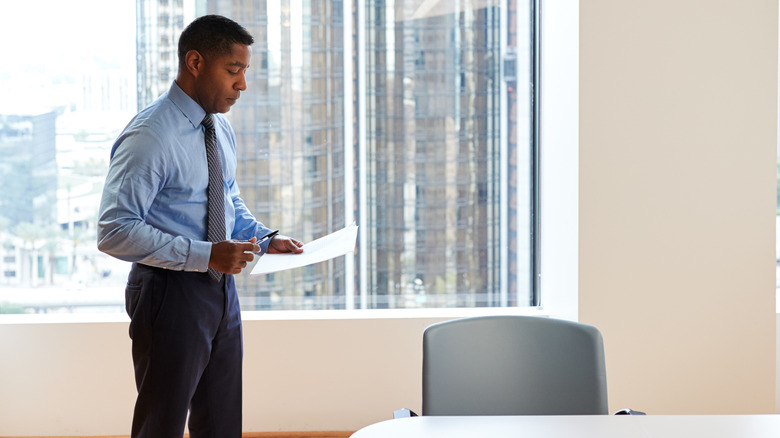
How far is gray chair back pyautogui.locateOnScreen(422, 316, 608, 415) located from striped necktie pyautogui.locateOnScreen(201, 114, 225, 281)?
2.38ft

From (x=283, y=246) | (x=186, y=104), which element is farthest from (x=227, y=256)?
(x=186, y=104)

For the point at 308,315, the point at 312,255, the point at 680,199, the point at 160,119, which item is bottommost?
the point at 308,315

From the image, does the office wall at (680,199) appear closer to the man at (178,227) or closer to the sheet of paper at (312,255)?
the sheet of paper at (312,255)

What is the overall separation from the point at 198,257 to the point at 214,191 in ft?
0.84

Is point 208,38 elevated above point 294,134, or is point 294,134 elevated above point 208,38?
point 208,38

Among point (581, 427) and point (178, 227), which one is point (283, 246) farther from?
point (581, 427)

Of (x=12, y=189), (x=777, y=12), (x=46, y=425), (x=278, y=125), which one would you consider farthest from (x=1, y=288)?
(x=777, y=12)

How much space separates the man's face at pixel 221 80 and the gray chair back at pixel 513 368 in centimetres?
95

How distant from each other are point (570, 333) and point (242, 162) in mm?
2085

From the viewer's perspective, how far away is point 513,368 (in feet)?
6.66

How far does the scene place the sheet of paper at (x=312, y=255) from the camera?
2.10 m

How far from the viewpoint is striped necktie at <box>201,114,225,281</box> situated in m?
2.15

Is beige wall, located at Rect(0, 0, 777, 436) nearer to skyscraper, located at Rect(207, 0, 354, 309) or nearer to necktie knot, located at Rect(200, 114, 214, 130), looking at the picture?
skyscraper, located at Rect(207, 0, 354, 309)

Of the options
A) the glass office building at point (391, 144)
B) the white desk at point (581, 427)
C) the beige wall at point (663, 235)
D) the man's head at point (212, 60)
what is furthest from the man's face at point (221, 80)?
the beige wall at point (663, 235)
